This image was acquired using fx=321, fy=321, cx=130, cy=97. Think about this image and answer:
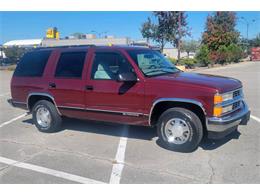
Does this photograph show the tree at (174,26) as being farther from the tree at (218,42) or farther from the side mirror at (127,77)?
the side mirror at (127,77)

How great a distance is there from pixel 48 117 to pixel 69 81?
106 cm

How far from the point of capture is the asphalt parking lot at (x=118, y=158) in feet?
14.7

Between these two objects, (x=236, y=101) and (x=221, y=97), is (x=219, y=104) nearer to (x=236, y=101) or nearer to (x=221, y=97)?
(x=221, y=97)

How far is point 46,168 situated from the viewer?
16.0 feet

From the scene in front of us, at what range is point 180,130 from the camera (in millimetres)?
5523

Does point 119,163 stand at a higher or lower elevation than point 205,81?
lower

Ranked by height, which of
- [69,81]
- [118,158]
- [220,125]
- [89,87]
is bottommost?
[118,158]

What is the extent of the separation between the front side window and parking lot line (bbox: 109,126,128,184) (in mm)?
1242

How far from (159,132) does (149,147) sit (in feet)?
1.11

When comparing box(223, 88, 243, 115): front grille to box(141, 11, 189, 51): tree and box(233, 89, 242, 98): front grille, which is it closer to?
box(233, 89, 242, 98): front grille

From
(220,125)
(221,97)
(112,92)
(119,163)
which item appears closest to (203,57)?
(112,92)

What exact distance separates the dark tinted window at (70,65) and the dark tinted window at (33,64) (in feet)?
1.50

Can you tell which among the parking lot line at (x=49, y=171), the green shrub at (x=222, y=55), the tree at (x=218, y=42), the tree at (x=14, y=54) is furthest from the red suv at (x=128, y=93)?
the tree at (x=14, y=54)
